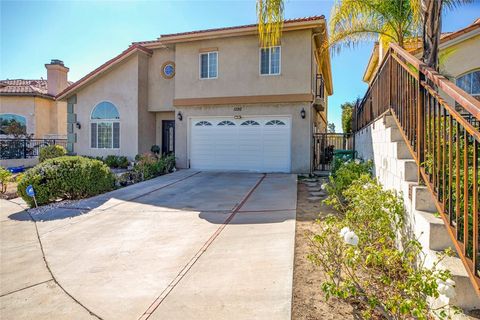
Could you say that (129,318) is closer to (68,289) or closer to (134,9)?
(68,289)

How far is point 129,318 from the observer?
3105 mm

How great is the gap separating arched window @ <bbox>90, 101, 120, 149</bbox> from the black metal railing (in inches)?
180

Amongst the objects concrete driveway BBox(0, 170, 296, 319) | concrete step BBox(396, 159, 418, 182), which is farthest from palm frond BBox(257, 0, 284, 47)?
concrete step BBox(396, 159, 418, 182)

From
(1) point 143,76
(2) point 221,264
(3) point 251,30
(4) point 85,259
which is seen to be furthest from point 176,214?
(1) point 143,76

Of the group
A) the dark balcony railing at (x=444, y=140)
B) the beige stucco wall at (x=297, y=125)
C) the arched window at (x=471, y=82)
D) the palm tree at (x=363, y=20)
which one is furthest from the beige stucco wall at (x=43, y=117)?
the arched window at (x=471, y=82)

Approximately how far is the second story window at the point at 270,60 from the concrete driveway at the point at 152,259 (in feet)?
23.6

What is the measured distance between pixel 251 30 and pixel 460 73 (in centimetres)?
899

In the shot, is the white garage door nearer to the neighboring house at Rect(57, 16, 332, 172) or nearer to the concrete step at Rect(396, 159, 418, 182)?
the neighboring house at Rect(57, 16, 332, 172)

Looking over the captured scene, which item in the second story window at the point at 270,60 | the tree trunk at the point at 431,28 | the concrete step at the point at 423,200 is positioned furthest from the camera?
the second story window at the point at 270,60

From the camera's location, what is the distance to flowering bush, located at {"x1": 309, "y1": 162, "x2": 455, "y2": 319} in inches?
93.7

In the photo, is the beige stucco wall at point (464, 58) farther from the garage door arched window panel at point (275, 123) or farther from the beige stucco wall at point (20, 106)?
the beige stucco wall at point (20, 106)

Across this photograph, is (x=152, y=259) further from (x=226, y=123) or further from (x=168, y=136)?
(x=168, y=136)

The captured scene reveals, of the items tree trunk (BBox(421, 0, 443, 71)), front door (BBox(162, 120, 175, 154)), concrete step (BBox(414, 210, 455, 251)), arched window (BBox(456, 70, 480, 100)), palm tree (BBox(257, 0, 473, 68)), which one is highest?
palm tree (BBox(257, 0, 473, 68))

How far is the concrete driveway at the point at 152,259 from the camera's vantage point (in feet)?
10.9
